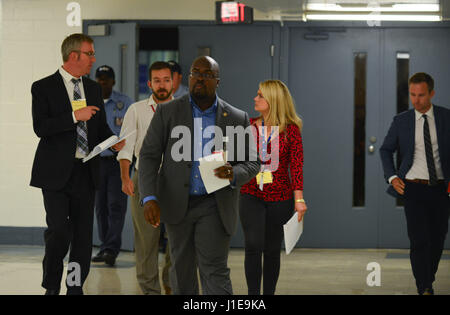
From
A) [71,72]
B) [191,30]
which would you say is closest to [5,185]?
[191,30]

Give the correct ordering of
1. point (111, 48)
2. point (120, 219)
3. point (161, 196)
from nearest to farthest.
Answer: point (161, 196) < point (120, 219) < point (111, 48)

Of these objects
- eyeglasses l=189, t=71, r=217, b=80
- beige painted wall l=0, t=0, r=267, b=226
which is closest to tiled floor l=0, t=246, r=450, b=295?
beige painted wall l=0, t=0, r=267, b=226

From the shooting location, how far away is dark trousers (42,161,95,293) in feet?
15.8

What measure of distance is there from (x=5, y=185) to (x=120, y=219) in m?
1.81

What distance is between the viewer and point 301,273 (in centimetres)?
678

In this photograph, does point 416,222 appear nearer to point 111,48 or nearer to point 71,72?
point 71,72

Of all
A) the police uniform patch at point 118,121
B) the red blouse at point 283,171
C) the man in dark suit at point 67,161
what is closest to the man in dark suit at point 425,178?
the red blouse at point 283,171

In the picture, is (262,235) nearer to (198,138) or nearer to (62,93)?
(198,138)

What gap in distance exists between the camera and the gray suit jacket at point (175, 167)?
401cm

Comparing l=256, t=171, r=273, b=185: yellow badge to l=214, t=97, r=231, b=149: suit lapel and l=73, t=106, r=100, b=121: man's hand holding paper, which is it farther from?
l=73, t=106, r=100, b=121: man's hand holding paper

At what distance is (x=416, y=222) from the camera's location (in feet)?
18.5

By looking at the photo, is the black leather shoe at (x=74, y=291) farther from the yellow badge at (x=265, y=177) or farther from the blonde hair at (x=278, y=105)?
the blonde hair at (x=278, y=105)

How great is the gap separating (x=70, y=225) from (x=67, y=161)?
1.37ft

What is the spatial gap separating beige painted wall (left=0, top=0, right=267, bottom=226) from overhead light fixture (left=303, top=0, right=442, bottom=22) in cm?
124
